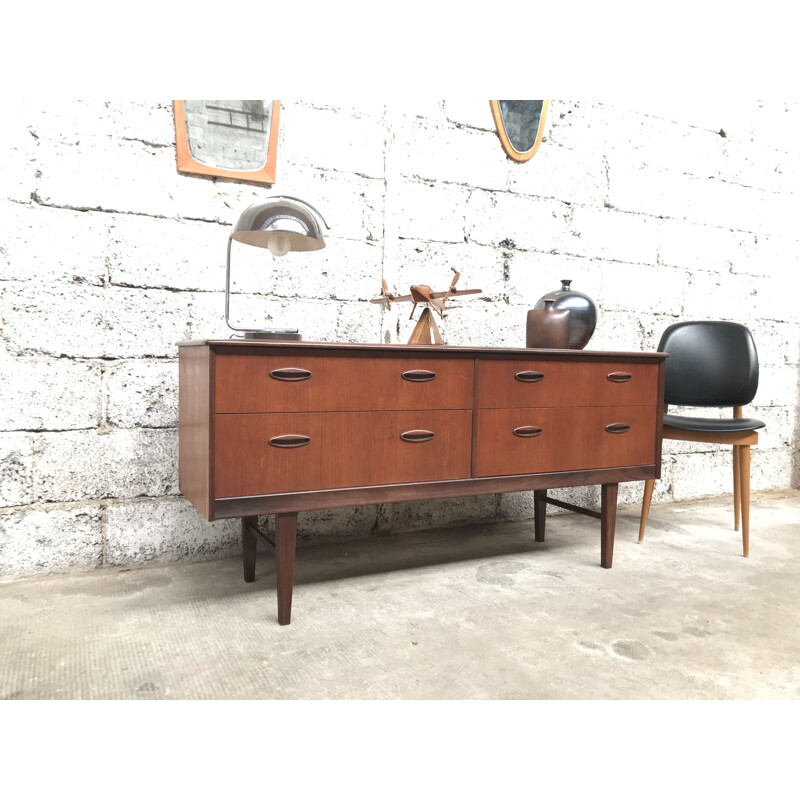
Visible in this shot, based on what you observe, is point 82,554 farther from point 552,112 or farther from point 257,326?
point 552,112

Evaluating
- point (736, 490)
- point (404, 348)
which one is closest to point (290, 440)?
point (404, 348)

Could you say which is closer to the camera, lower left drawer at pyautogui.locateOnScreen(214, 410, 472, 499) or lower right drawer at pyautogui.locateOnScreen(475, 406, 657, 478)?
lower left drawer at pyautogui.locateOnScreen(214, 410, 472, 499)

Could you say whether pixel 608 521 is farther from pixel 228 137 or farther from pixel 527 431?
pixel 228 137

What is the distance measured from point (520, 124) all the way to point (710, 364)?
1439 millimetres

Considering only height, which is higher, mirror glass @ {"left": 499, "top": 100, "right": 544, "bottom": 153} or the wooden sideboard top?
mirror glass @ {"left": 499, "top": 100, "right": 544, "bottom": 153}

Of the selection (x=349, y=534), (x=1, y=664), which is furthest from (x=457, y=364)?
(x=1, y=664)

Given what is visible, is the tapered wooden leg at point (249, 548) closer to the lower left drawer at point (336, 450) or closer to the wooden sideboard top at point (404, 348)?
the lower left drawer at point (336, 450)

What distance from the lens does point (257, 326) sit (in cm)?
243

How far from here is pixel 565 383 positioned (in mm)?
2180

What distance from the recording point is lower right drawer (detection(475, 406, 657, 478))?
2.06 m

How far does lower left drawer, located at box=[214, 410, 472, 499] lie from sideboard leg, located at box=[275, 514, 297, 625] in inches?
4.2

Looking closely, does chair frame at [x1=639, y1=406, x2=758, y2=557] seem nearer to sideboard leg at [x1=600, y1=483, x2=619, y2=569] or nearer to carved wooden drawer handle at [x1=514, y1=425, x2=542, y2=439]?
sideboard leg at [x1=600, y1=483, x2=619, y2=569]

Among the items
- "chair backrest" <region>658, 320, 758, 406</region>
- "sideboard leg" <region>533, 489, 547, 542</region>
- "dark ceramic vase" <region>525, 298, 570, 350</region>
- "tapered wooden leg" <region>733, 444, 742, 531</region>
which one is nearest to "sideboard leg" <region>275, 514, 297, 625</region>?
"dark ceramic vase" <region>525, 298, 570, 350</region>

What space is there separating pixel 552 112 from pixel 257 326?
178cm
